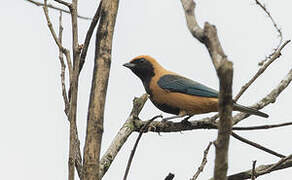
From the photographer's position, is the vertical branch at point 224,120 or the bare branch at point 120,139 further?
the bare branch at point 120,139

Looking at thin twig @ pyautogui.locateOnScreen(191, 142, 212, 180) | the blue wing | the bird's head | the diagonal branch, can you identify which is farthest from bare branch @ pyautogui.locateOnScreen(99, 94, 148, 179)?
the bird's head

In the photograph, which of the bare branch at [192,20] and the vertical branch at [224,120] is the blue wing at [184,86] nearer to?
the bare branch at [192,20]

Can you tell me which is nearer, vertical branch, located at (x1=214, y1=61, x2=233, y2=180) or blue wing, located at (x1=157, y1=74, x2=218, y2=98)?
vertical branch, located at (x1=214, y1=61, x2=233, y2=180)

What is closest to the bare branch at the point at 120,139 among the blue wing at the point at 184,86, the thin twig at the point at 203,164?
the thin twig at the point at 203,164

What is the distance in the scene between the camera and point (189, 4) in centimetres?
253

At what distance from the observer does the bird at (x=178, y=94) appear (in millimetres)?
6438

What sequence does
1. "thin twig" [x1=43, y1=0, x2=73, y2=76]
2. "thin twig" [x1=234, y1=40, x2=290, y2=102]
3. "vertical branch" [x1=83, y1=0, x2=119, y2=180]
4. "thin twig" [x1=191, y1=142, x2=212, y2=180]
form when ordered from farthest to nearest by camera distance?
1. "thin twig" [x1=234, y1=40, x2=290, y2=102]
2. "thin twig" [x1=191, y1=142, x2=212, y2=180]
3. "thin twig" [x1=43, y1=0, x2=73, y2=76]
4. "vertical branch" [x1=83, y1=0, x2=119, y2=180]

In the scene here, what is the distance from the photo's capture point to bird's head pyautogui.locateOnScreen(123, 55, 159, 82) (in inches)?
295

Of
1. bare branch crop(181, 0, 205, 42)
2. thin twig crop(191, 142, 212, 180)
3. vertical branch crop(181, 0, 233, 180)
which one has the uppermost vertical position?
bare branch crop(181, 0, 205, 42)

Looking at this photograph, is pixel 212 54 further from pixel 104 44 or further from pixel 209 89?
pixel 209 89

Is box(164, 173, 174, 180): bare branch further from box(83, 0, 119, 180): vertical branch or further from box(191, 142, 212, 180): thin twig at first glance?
box(191, 142, 212, 180): thin twig

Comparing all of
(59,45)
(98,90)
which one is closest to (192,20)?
(98,90)

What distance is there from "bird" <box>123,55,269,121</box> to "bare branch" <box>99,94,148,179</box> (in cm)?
89

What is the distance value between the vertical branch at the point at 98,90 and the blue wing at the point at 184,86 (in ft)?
11.0
